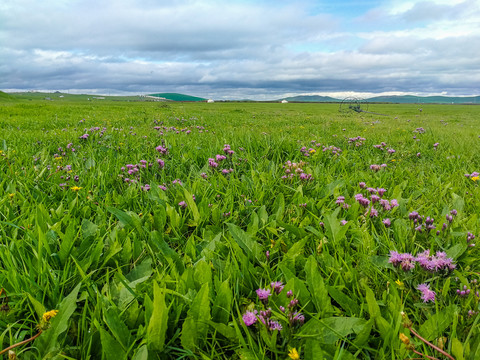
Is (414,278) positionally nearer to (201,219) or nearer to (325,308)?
(325,308)

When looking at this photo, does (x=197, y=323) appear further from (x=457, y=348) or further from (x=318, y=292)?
(x=457, y=348)

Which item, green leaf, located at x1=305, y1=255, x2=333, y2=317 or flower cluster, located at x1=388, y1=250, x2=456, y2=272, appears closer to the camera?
green leaf, located at x1=305, y1=255, x2=333, y2=317

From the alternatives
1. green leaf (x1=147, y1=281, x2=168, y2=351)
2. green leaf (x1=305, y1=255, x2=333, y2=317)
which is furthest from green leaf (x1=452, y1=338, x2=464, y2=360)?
green leaf (x1=147, y1=281, x2=168, y2=351)

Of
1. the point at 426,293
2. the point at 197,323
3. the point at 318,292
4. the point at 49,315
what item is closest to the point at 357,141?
the point at 426,293

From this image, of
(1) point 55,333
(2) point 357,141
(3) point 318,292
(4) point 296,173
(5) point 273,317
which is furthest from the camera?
(2) point 357,141

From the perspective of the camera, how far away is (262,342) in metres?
1.50

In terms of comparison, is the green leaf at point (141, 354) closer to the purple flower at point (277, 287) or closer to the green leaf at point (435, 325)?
the purple flower at point (277, 287)

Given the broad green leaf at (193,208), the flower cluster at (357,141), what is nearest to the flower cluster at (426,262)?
the broad green leaf at (193,208)

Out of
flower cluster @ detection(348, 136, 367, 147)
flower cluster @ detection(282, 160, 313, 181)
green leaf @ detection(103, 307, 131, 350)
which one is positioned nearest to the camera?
green leaf @ detection(103, 307, 131, 350)

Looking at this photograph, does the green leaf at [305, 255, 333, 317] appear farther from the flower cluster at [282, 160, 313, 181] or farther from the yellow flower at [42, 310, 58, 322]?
the flower cluster at [282, 160, 313, 181]

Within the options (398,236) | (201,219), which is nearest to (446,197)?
(398,236)

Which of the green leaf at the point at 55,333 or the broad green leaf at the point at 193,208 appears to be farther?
the broad green leaf at the point at 193,208

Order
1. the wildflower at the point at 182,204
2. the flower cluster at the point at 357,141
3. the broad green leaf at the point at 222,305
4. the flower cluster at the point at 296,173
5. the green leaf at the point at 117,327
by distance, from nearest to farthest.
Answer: the green leaf at the point at 117,327 < the broad green leaf at the point at 222,305 < the wildflower at the point at 182,204 < the flower cluster at the point at 296,173 < the flower cluster at the point at 357,141

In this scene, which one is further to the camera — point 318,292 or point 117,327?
point 318,292
